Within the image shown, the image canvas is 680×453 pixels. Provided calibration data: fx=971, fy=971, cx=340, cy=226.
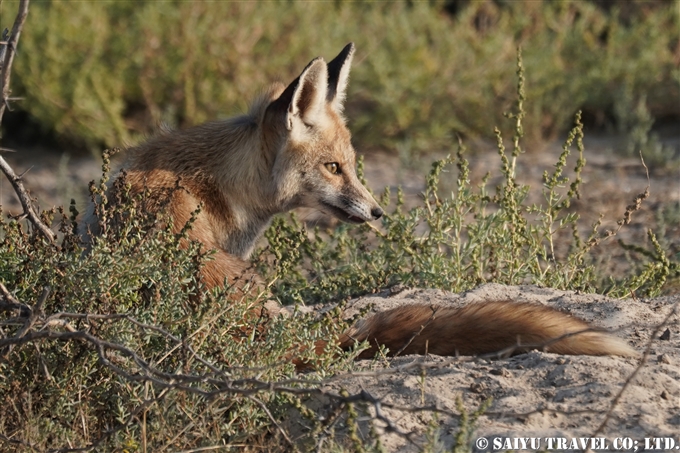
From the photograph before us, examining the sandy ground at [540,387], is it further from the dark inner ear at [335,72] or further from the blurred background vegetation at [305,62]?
the blurred background vegetation at [305,62]

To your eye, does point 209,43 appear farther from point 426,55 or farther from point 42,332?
point 42,332

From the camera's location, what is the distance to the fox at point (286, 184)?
15.6 ft

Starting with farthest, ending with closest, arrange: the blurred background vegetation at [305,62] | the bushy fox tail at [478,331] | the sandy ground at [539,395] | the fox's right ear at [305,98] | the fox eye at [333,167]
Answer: the blurred background vegetation at [305,62]
the fox eye at [333,167]
the fox's right ear at [305,98]
the bushy fox tail at [478,331]
the sandy ground at [539,395]

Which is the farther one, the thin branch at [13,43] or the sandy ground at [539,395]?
the thin branch at [13,43]

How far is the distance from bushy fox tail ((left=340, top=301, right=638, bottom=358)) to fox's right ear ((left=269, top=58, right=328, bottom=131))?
1.42 m

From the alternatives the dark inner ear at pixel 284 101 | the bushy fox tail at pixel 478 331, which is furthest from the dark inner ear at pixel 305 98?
the bushy fox tail at pixel 478 331

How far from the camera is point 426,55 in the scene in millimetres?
10961

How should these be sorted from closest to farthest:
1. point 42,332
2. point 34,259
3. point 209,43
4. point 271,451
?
point 42,332 < point 271,451 < point 34,259 < point 209,43

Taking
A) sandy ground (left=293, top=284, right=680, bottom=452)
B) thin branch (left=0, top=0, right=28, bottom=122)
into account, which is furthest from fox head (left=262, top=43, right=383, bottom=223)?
thin branch (left=0, top=0, right=28, bottom=122)

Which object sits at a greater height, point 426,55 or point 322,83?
point 322,83

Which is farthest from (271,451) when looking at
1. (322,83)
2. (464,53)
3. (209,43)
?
(464,53)

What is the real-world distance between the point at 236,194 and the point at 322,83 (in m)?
0.83

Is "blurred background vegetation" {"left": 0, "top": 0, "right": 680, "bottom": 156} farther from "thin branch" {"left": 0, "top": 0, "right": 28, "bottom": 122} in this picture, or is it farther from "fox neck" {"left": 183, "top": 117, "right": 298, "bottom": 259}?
"thin branch" {"left": 0, "top": 0, "right": 28, "bottom": 122}

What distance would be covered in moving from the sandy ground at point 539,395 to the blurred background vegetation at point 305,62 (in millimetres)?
5576
